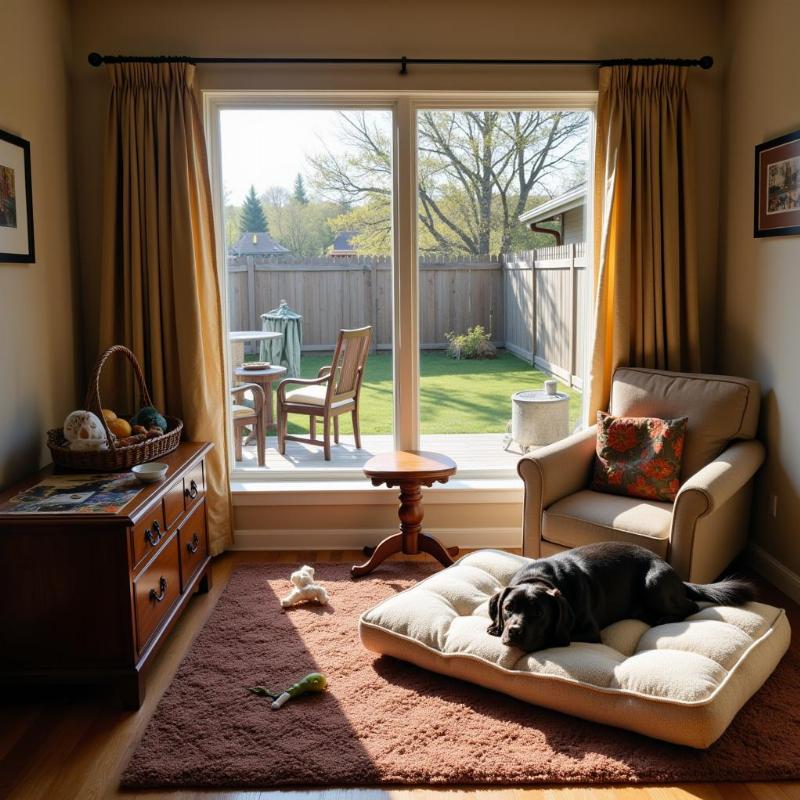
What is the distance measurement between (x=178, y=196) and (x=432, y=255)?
1.26m

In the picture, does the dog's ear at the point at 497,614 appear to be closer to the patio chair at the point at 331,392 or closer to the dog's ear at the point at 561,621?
the dog's ear at the point at 561,621

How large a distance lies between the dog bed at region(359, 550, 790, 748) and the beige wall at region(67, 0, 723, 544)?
94.8 inches

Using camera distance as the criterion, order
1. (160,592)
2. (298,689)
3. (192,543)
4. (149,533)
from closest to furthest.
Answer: (298,689), (149,533), (160,592), (192,543)


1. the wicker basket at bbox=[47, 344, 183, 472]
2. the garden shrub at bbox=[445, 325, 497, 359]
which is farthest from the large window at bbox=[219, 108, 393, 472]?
the wicker basket at bbox=[47, 344, 183, 472]

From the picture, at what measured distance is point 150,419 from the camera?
348cm

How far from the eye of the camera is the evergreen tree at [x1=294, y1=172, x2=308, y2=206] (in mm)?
4160

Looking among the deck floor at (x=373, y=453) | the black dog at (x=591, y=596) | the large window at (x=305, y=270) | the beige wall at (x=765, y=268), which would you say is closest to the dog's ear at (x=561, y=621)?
the black dog at (x=591, y=596)

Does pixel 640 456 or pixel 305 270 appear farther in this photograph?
pixel 305 270

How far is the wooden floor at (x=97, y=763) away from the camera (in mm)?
2246

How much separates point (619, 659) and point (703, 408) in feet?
4.80

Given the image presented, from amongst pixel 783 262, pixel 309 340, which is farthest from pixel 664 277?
pixel 309 340

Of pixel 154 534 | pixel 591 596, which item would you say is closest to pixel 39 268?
pixel 154 534

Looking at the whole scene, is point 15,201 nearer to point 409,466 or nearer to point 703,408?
point 409,466

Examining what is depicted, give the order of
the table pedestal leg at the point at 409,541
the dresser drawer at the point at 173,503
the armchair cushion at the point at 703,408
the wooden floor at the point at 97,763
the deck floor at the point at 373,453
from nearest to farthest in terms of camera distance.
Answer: the wooden floor at the point at 97,763 → the dresser drawer at the point at 173,503 → the armchair cushion at the point at 703,408 → the table pedestal leg at the point at 409,541 → the deck floor at the point at 373,453
